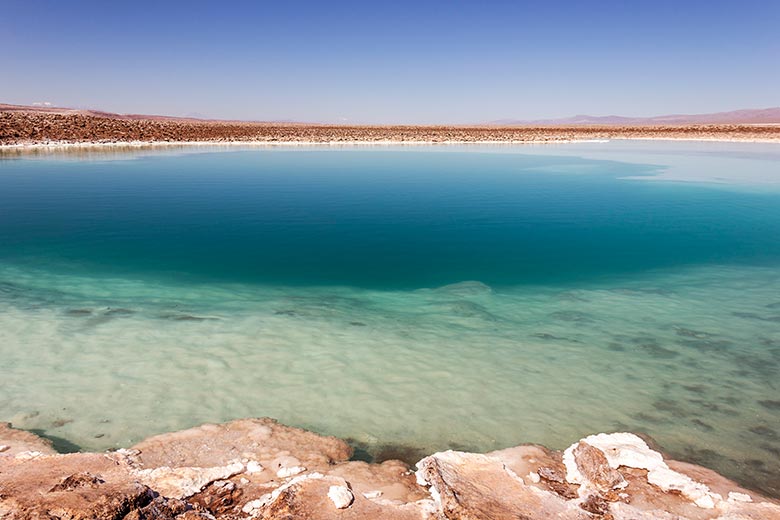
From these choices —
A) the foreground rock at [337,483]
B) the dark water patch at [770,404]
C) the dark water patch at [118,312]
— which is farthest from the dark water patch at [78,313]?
the dark water patch at [770,404]

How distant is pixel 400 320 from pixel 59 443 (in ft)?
15.1

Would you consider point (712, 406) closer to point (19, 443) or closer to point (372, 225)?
point (19, 443)

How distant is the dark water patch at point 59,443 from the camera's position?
4.55 metres

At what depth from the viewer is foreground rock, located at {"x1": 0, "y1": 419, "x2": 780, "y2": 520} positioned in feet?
11.4

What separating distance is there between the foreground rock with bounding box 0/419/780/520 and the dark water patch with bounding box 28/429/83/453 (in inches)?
4.2

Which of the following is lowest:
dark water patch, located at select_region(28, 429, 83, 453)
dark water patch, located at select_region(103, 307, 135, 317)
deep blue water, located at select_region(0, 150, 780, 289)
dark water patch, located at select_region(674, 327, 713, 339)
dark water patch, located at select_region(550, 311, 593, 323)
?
dark water patch, located at select_region(28, 429, 83, 453)

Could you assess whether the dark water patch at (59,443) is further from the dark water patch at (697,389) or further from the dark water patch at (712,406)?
the dark water patch at (697,389)

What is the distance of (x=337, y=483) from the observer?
12.7ft

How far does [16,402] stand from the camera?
5281mm

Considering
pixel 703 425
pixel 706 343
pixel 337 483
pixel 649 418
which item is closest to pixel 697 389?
pixel 703 425

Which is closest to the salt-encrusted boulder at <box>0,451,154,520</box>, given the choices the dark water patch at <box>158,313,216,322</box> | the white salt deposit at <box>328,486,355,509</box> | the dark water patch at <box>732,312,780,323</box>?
the white salt deposit at <box>328,486,355,509</box>

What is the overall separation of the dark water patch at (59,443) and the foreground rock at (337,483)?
106mm

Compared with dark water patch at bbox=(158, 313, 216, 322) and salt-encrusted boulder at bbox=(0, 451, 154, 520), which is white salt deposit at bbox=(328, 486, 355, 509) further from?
dark water patch at bbox=(158, 313, 216, 322)

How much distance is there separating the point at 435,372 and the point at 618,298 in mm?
4318
